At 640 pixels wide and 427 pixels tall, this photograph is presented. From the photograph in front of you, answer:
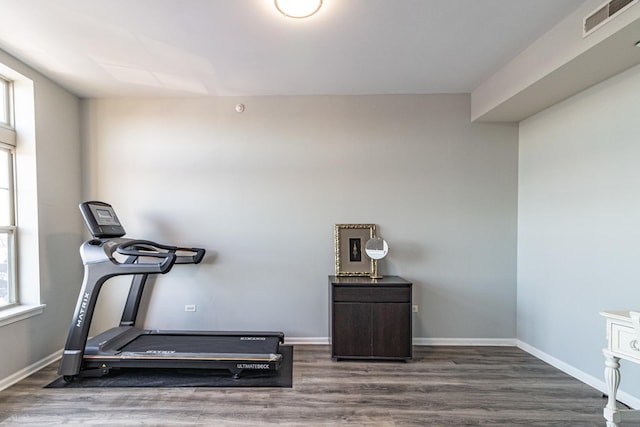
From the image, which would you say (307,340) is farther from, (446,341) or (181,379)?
(446,341)

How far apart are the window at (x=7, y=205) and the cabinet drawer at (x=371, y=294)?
3.24 metres

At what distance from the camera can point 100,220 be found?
3.12 m

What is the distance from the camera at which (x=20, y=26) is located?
8.06 feet

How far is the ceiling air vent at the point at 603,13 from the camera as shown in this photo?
1.92 m

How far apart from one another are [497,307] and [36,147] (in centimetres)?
538

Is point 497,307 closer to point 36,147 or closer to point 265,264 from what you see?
point 265,264

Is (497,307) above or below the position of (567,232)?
below

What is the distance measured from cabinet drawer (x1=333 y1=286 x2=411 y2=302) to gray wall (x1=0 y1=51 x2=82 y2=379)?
301 cm

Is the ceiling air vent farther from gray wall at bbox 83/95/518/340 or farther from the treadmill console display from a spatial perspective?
the treadmill console display

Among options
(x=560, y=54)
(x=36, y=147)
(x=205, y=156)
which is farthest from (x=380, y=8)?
(x=36, y=147)

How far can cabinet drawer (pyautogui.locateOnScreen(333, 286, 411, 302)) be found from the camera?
3.30m

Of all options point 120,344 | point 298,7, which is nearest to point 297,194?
point 298,7

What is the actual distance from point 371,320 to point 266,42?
9.35 feet

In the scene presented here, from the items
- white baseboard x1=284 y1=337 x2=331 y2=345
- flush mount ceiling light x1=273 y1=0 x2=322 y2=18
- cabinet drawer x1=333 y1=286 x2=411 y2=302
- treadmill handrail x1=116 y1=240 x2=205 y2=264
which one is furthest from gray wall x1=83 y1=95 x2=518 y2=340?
flush mount ceiling light x1=273 y1=0 x2=322 y2=18
